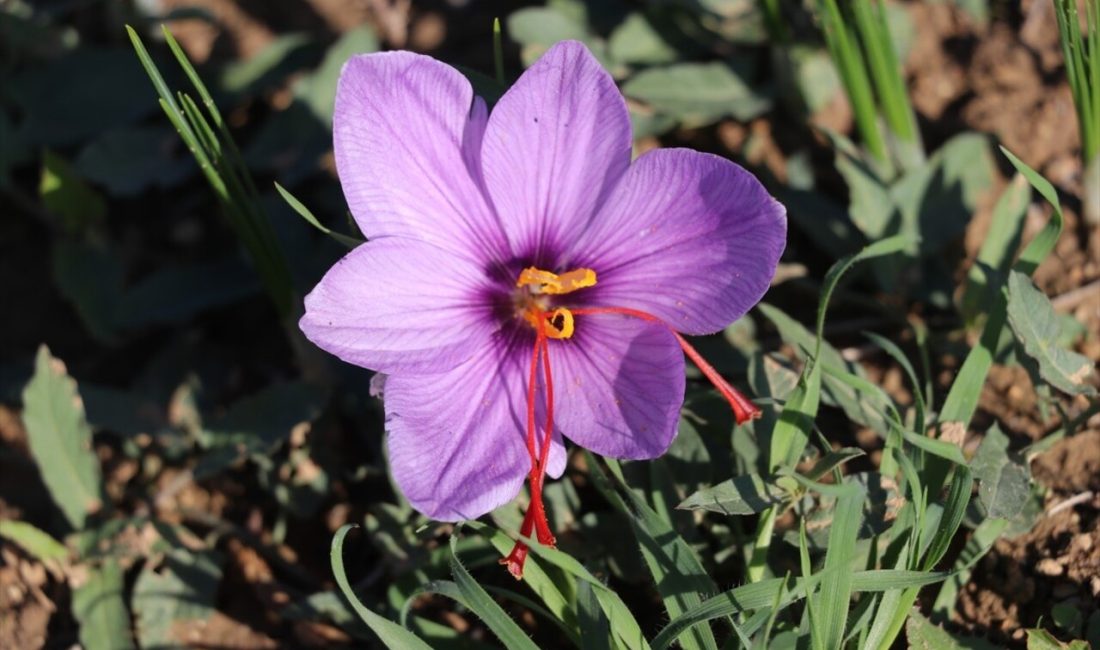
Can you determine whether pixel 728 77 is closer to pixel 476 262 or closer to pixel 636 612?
pixel 476 262

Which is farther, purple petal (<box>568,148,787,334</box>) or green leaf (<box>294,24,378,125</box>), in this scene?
green leaf (<box>294,24,378,125</box>)

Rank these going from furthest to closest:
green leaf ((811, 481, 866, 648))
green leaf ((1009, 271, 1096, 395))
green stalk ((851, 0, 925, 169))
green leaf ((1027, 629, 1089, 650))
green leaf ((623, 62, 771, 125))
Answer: green leaf ((623, 62, 771, 125)) < green stalk ((851, 0, 925, 169)) < green leaf ((1009, 271, 1096, 395)) < green leaf ((1027, 629, 1089, 650)) < green leaf ((811, 481, 866, 648))

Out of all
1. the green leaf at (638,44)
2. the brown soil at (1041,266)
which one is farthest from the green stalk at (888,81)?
the green leaf at (638,44)

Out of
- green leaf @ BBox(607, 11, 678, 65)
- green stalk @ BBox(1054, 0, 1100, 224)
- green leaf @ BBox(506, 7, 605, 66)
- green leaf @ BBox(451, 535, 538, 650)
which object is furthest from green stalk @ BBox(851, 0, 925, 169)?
green leaf @ BBox(451, 535, 538, 650)

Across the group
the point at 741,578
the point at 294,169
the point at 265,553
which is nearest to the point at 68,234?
the point at 294,169

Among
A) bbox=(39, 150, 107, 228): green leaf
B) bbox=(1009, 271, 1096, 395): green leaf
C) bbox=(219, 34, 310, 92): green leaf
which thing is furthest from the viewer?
bbox=(219, 34, 310, 92): green leaf

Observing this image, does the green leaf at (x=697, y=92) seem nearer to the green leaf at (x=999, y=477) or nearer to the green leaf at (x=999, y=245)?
the green leaf at (x=999, y=245)

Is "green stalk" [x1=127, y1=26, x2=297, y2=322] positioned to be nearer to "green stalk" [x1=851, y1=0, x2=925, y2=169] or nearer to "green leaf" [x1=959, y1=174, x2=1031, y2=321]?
"green stalk" [x1=851, y1=0, x2=925, y2=169]
